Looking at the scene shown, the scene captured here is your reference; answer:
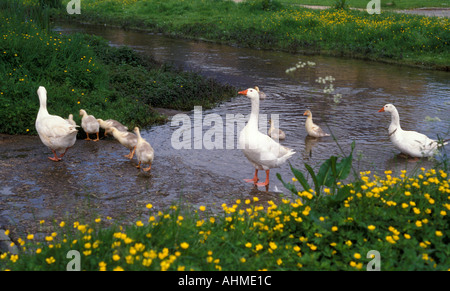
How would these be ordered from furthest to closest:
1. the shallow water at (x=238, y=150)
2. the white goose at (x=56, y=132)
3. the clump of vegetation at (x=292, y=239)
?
the white goose at (x=56, y=132) < the shallow water at (x=238, y=150) < the clump of vegetation at (x=292, y=239)

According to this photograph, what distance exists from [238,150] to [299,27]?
1561 cm

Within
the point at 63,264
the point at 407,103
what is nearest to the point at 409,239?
the point at 63,264

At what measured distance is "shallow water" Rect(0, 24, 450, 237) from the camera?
6699 mm

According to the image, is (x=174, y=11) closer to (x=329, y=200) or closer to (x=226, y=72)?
(x=226, y=72)

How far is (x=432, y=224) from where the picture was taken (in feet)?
15.6

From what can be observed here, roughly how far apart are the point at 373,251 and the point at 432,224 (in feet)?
2.88

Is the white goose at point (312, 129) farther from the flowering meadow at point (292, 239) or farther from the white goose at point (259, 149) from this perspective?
the flowering meadow at point (292, 239)

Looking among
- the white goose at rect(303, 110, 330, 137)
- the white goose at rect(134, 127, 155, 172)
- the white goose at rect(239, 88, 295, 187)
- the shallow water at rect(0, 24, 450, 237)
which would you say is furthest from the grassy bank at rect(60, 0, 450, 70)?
the white goose at rect(134, 127, 155, 172)

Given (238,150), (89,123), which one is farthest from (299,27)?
(89,123)

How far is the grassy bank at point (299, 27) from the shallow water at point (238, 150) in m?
1.90

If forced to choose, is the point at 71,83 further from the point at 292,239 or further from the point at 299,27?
the point at 299,27

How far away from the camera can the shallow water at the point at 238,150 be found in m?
6.70

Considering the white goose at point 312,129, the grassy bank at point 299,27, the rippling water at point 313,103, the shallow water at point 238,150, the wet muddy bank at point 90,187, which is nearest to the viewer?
the wet muddy bank at point 90,187

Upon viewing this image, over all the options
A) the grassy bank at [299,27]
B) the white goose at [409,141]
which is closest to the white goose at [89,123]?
the white goose at [409,141]
